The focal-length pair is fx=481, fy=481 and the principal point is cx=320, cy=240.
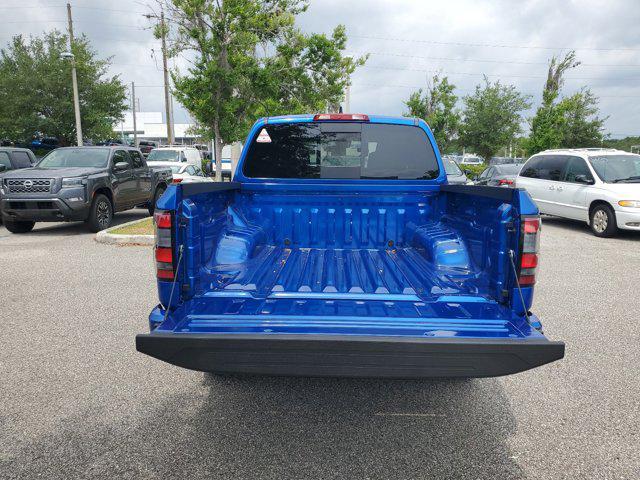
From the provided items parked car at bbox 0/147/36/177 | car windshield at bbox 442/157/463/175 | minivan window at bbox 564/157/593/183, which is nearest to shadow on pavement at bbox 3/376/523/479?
minivan window at bbox 564/157/593/183

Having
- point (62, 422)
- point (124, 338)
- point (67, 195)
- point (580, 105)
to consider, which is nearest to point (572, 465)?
point (62, 422)

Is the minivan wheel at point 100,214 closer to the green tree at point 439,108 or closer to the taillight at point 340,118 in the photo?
the taillight at point 340,118

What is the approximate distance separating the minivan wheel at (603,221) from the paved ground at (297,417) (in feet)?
20.5

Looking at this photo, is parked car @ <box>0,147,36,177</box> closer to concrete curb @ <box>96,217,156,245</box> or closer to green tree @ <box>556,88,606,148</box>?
concrete curb @ <box>96,217,156,245</box>

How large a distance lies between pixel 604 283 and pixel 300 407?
542 cm

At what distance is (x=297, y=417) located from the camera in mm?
3197

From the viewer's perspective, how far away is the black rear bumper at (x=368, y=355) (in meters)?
2.22

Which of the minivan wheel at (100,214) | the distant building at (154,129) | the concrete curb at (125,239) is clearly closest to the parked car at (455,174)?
the concrete curb at (125,239)

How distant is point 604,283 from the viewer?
6785mm

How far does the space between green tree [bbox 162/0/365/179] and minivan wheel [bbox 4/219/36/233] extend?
200 inches

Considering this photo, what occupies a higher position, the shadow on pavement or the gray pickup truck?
the gray pickup truck

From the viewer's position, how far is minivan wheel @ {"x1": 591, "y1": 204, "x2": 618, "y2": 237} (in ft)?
34.1

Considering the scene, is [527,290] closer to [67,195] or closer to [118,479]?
[118,479]

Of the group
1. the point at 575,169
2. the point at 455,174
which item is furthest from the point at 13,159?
the point at 575,169
